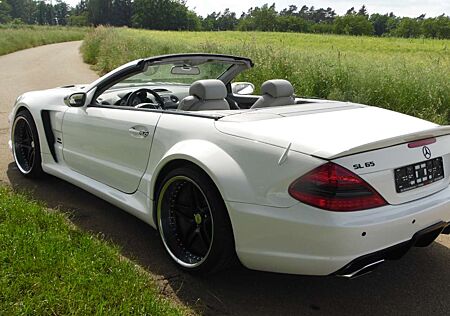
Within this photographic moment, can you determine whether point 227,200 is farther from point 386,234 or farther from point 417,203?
point 417,203

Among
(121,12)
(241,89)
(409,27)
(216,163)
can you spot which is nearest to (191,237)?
(216,163)

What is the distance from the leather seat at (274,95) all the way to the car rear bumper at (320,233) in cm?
140

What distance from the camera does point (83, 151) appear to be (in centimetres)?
383

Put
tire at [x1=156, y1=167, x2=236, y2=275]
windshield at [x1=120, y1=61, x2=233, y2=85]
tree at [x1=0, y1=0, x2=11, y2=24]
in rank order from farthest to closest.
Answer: tree at [x1=0, y1=0, x2=11, y2=24], windshield at [x1=120, y1=61, x2=233, y2=85], tire at [x1=156, y1=167, x2=236, y2=275]

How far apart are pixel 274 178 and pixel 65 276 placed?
1.33m

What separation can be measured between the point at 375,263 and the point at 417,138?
0.77 metres

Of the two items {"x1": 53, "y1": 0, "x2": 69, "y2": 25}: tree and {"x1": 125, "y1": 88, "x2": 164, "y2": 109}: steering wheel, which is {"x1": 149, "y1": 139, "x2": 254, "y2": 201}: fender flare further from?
{"x1": 53, "y1": 0, "x2": 69, "y2": 25}: tree

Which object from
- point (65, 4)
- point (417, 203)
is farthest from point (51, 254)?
point (65, 4)

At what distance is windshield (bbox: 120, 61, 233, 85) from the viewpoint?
3796 millimetres

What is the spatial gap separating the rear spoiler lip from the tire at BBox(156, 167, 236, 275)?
0.70m

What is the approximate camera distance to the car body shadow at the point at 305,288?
255 cm

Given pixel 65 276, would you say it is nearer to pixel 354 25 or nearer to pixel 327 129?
pixel 327 129

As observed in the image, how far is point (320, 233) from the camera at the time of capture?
2.21 metres

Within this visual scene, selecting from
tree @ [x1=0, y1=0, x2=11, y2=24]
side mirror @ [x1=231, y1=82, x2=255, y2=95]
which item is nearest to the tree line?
tree @ [x1=0, y1=0, x2=11, y2=24]
